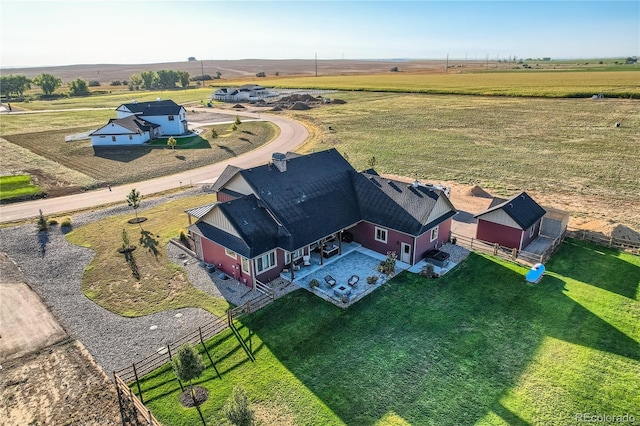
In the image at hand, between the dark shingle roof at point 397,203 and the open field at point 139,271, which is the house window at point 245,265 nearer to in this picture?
the open field at point 139,271

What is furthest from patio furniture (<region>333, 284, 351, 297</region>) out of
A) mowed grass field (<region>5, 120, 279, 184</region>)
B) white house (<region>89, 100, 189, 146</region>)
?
white house (<region>89, 100, 189, 146</region>)

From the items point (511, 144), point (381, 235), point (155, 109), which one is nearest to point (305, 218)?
point (381, 235)

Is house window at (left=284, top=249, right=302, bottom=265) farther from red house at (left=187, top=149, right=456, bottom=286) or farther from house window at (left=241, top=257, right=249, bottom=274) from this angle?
house window at (left=241, top=257, right=249, bottom=274)

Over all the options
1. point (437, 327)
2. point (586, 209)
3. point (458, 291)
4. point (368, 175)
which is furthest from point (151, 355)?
point (586, 209)

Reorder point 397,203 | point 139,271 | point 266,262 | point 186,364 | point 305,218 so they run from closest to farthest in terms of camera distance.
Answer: point 186,364 < point 266,262 < point 305,218 < point 139,271 < point 397,203

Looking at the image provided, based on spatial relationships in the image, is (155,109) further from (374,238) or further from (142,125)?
(374,238)

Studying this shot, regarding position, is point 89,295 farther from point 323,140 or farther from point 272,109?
point 272,109
